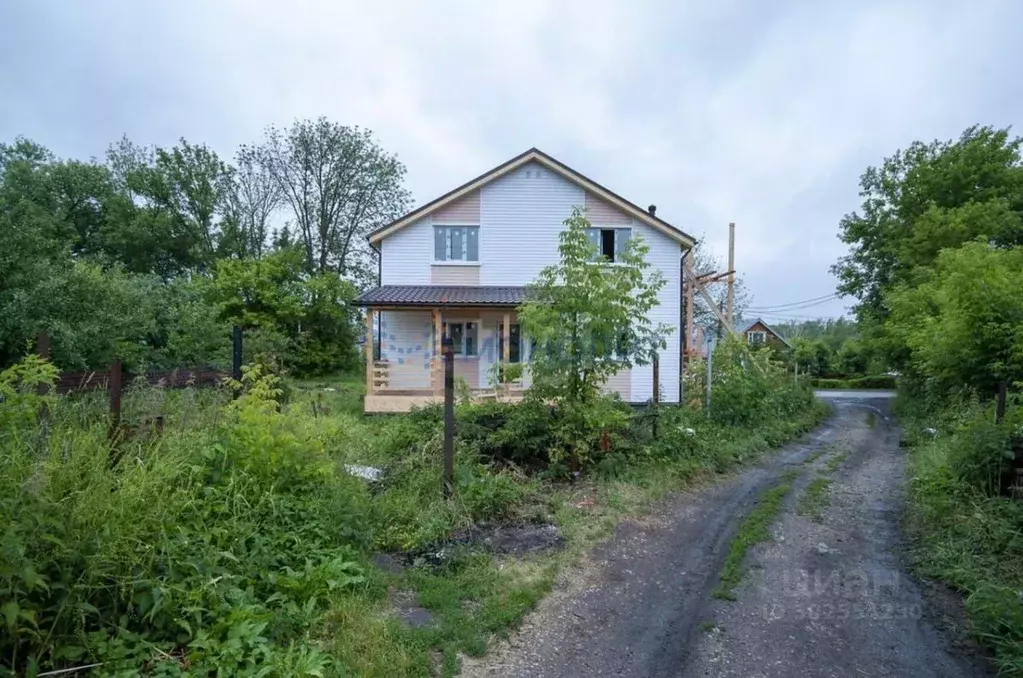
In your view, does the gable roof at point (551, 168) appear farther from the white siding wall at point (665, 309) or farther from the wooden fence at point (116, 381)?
the wooden fence at point (116, 381)

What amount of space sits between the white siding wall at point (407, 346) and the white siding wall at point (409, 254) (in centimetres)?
116

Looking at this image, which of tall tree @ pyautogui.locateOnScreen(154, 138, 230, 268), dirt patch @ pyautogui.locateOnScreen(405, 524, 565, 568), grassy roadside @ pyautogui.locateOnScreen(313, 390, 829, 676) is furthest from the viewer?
tall tree @ pyautogui.locateOnScreen(154, 138, 230, 268)

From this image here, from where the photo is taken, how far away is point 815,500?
7.19m

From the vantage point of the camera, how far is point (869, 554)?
5.30 m

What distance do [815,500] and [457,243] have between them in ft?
40.4

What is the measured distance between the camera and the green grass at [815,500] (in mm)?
6627

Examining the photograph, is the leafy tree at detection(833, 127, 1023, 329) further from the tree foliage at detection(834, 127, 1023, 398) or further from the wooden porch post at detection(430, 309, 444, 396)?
the wooden porch post at detection(430, 309, 444, 396)

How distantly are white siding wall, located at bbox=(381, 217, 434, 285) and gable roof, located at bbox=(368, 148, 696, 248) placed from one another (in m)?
0.24

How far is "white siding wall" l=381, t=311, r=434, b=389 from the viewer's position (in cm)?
1644

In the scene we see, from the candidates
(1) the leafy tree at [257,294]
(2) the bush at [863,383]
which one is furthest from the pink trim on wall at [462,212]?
(2) the bush at [863,383]

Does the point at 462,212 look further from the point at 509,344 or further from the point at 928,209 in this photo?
the point at 928,209

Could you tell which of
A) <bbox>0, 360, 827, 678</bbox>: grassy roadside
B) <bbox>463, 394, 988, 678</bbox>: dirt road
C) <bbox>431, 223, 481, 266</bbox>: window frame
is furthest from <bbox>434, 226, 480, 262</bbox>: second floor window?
<bbox>463, 394, 988, 678</bbox>: dirt road

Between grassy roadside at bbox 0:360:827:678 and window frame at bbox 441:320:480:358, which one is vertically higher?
window frame at bbox 441:320:480:358

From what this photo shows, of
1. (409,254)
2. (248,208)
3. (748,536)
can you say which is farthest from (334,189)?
(748,536)
